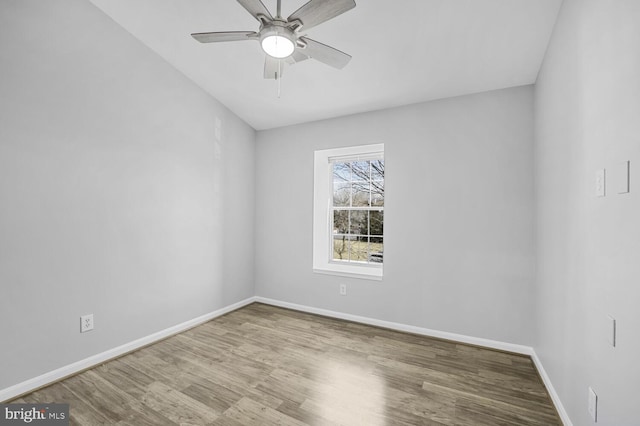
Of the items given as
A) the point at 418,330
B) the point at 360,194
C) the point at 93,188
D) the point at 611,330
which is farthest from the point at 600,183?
the point at 93,188

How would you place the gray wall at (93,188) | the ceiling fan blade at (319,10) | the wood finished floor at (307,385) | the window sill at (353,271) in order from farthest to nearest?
the window sill at (353,271)
the gray wall at (93,188)
the wood finished floor at (307,385)
the ceiling fan blade at (319,10)

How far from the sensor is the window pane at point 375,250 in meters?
3.73

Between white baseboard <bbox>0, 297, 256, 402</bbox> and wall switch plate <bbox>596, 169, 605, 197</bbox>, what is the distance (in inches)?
143

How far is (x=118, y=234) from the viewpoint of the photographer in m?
2.66

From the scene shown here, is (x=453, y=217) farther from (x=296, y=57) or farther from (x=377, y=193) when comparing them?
(x=296, y=57)

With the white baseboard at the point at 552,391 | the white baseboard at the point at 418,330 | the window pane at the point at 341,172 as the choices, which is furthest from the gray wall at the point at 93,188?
the white baseboard at the point at 552,391

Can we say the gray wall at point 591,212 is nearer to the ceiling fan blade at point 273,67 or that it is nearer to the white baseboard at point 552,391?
the white baseboard at point 552,391

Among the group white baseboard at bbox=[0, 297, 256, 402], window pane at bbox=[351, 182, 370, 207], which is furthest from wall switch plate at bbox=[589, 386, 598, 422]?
white baseboard at bbox=[0, 297, 256, 402]

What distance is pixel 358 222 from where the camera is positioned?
3898 mm

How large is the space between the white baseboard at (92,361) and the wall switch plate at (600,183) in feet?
11.9

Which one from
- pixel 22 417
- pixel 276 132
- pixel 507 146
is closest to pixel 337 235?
pixel 276 132

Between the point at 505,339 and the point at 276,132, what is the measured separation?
360 centimetres

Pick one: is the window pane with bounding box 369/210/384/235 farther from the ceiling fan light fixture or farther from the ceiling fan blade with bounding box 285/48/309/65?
the ceiling fan light fixture

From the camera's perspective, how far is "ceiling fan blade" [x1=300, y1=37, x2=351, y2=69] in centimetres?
181
